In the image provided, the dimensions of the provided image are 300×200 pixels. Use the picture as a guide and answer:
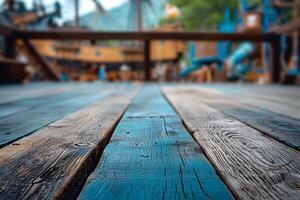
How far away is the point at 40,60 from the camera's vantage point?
644 centimetres

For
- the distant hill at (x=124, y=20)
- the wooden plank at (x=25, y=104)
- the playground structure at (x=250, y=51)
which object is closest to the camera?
the wooden plank at (x=25, y=104)

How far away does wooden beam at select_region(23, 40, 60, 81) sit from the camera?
6293 mm

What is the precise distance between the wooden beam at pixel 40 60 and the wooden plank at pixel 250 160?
5741 millimetres

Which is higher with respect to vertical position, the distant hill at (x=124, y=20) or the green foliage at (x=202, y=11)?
the distant hill at (x=124, y=20)

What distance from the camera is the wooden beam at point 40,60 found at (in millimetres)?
6293

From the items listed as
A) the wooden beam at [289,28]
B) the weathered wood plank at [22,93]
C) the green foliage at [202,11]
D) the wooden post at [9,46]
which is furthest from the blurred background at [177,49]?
the weathered wood plank at [22,93]

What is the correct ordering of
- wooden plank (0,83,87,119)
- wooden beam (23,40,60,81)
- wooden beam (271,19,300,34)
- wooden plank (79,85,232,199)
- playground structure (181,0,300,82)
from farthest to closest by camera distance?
1. playground structure (181,0,300,82)
2. wooden beam (23,40,60,81)
3. wooden beam (271,19,300,34)
4. wooden plank (0,83,87,119)
5. wooden plank (79,85,232,199)

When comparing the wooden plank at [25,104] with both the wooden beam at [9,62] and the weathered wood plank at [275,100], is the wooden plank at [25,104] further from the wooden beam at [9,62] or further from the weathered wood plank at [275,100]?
the wooden beam at [9,62]

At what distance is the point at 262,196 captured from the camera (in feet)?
1.79

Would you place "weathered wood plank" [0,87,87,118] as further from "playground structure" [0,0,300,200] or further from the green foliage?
the green foliage

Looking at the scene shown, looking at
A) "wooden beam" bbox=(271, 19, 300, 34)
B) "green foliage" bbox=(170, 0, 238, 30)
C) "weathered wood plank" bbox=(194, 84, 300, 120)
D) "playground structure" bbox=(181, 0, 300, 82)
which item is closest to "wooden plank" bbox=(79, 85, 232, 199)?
"weathered wood plank" bbox=(194, 84, 300, 120)

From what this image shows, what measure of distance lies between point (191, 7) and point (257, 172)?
20845mm

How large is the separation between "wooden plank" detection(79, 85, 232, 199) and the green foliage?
65.6ft

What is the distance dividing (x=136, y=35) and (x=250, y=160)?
17.8 ft
